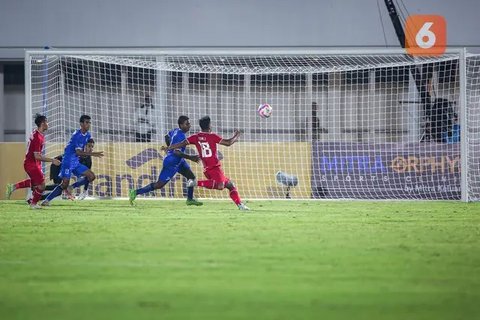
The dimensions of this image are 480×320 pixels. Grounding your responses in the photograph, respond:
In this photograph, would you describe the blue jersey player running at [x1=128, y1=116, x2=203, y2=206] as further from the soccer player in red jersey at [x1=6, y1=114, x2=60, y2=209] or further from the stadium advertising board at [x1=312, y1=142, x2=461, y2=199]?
the stadium advertising board at [x1=312, y1=142, x2=461, y2=199]

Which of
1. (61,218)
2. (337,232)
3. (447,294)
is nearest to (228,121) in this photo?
(61,218)

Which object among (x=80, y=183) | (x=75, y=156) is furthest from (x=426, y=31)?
(x=75, y=156)

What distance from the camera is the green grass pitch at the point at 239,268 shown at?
5.04 m

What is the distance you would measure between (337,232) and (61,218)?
4206mm

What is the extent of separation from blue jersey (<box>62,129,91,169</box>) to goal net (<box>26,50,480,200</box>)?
5.49ft

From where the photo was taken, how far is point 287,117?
22391mm

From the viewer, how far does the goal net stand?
1856 centimetres

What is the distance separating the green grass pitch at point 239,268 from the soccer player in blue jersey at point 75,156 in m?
2.67

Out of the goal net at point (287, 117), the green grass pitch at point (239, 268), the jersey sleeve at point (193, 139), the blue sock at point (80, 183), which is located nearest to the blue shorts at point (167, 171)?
the jersey sleeve at point (193, 139)

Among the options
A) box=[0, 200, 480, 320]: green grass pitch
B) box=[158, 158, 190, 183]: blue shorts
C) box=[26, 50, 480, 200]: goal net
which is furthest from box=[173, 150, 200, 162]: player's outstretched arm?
box=[0, 200, 480, 320]: green grass pitch

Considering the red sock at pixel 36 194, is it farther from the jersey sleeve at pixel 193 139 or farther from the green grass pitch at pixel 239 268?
the jersey sleeve at pixel 193 139

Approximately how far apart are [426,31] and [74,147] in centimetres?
1201

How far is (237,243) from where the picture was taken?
8.62m

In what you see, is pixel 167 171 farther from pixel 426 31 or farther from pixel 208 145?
pixel 426 31
